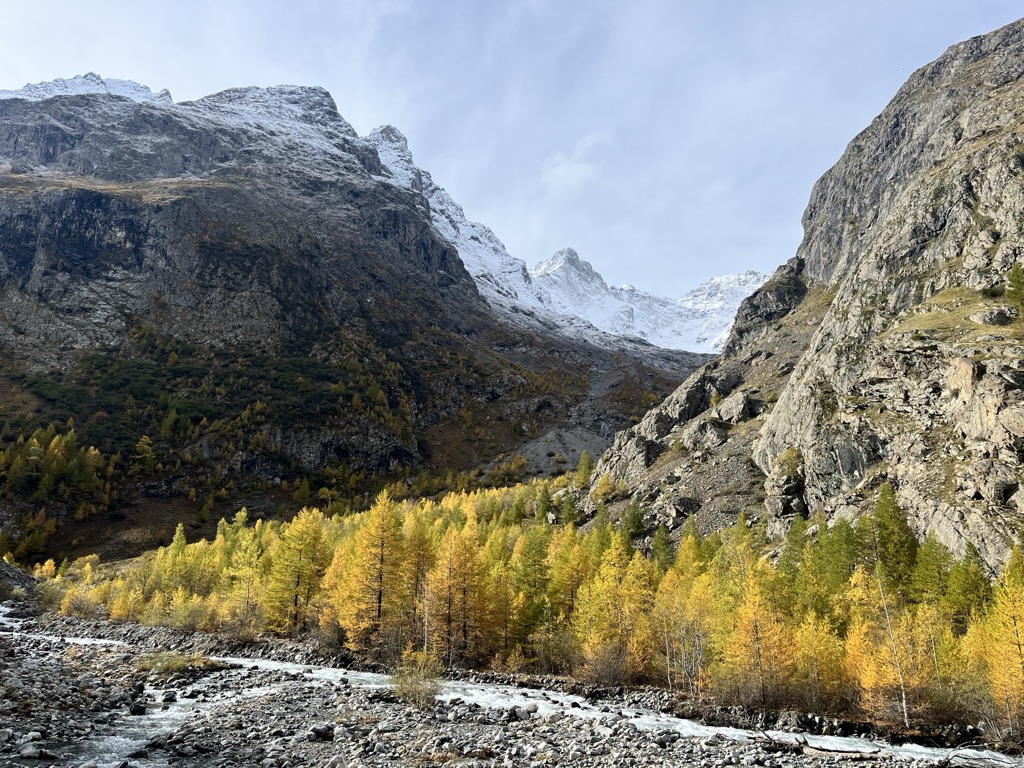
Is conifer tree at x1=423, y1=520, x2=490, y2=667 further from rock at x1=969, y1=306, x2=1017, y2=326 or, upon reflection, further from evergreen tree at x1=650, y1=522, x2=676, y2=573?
rock at x1=969, y1=306, x2=1017, y2=326

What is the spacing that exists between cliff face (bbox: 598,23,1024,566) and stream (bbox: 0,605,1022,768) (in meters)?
30.2

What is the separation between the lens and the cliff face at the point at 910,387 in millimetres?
59344

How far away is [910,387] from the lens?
75250 mm

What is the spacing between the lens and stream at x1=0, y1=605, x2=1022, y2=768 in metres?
23.0

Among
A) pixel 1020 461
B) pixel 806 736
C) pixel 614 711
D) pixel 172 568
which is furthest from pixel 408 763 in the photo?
pixel 172 568

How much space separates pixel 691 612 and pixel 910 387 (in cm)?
5178

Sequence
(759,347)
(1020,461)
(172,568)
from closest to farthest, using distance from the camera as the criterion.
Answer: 1. (1020,461)
2. (172,568)
3. (759,347)

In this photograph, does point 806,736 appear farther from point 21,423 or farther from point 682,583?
point 21,423

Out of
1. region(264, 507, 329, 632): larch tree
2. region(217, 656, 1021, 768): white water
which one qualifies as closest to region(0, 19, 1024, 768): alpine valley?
region(264, 507, 329, 632): larch tree

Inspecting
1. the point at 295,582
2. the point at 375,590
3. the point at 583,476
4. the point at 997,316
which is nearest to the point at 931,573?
the point at 997,316

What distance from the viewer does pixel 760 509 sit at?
8519cm

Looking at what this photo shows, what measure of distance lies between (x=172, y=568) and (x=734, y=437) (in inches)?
3877

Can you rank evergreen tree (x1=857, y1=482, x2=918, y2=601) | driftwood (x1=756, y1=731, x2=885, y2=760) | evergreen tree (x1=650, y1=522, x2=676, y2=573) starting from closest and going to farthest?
1. driftwood (x1=756, y1=731, x2=885, y2=760)
2. evergreen tree (x1=857, y1=482, x2=918, y2=601)
3. evergreen tree (x1=650, y1=522, x2=676, y2=573)

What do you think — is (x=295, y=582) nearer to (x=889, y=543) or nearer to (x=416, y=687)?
(x=416, y=687)
